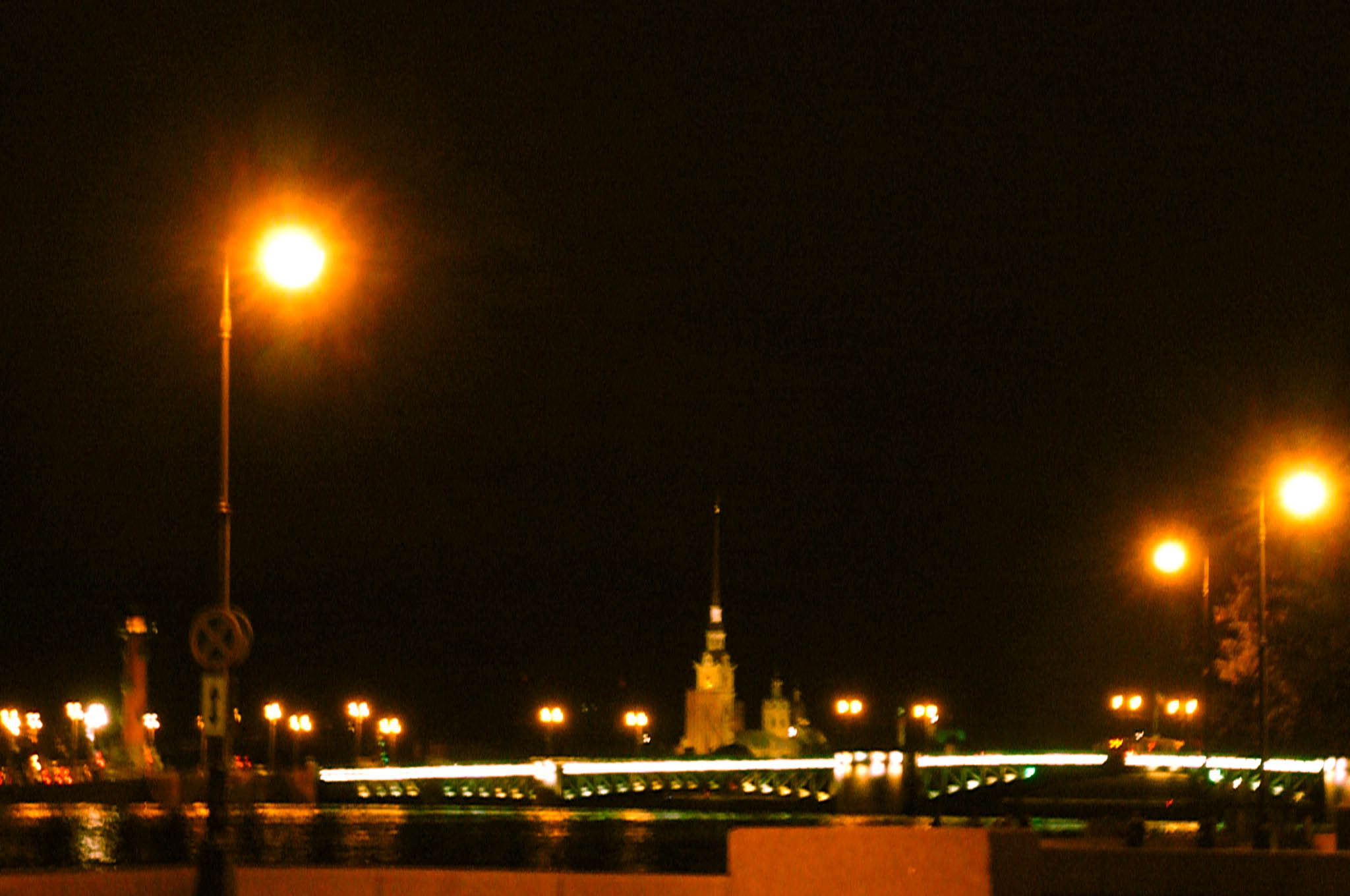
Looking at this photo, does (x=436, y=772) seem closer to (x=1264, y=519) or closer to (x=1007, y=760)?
(x=1007, y=760)

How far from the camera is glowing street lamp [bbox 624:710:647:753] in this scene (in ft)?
523

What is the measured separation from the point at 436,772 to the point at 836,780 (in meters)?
37.1

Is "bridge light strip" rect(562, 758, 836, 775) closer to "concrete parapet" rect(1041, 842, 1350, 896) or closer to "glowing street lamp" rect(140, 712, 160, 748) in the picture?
"glowing street lamp" rect(140, 712, 160, 748)

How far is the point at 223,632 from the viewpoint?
56.0 feet

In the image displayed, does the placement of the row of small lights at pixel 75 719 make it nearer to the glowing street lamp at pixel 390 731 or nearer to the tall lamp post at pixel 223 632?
the glowing street lamp at pixel 390 731

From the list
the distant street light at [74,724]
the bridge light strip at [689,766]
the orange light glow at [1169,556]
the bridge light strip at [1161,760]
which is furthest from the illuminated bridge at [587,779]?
the orange light glow at [1169,556]

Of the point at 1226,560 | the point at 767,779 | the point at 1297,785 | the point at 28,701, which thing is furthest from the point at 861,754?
the point at 1226,560

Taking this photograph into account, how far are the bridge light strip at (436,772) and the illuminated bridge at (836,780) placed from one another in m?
0.10

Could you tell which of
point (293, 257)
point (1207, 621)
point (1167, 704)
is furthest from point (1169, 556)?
point (1167, 704)

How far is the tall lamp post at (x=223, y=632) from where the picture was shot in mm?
16281

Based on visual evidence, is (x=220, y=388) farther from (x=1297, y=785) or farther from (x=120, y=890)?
(x=1297, y=785)

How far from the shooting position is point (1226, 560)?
48.1 metres

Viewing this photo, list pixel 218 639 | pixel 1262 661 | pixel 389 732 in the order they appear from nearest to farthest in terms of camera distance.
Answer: pixel 218 639 < pixel 1262 661 < pixel 389 732

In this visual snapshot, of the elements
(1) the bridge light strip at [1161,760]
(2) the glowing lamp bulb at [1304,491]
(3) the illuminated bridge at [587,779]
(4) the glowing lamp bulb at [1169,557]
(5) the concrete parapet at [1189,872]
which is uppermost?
(2) the glowing lamp bulb at [1304,491]
